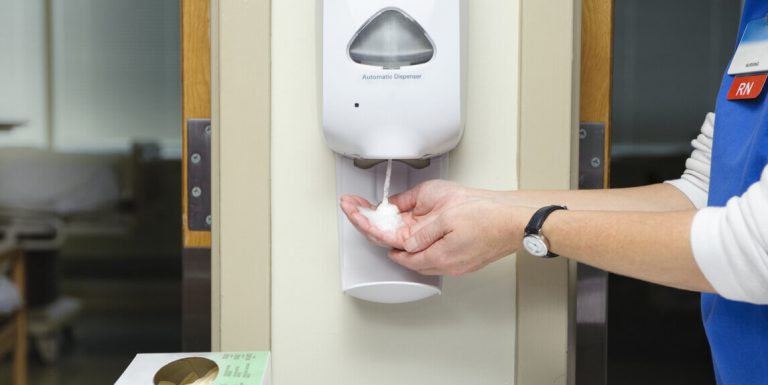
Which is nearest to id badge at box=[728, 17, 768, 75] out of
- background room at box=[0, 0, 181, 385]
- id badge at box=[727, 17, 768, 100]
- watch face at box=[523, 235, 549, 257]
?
id badge at box=[727, 17, 768, 100]

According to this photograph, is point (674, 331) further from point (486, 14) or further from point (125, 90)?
point (125, 90)

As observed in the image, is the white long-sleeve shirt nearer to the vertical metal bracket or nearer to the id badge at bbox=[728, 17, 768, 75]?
the id badge at bbox=[728, 17, 768, 75]

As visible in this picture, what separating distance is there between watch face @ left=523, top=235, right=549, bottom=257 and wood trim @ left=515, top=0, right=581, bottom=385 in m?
0.17

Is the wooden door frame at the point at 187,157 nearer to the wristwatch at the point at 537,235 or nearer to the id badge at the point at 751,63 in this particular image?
the wristwatch at the point at 537,235

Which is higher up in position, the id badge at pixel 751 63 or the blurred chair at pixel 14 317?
the id badge at pixel 751 63

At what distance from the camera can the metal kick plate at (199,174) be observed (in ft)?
2.72

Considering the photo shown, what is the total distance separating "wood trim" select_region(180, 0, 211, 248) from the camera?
0.83m

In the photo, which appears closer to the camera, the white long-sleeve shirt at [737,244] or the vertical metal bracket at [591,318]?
the white long-sleeve shirt at [737,244]

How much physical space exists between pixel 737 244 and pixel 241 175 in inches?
21.0

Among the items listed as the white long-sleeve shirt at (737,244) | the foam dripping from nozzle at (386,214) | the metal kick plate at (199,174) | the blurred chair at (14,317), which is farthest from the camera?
the blurred chair at (14,317)

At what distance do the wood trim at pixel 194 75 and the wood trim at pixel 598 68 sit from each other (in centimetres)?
49

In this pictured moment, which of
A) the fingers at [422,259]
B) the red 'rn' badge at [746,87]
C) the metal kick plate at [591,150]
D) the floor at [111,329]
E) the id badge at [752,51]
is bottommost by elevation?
the floor at [111,329]

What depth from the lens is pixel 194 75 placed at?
0.84m

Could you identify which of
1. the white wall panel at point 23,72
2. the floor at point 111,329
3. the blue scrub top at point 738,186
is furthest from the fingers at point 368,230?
the white wall panel at point 23,72
